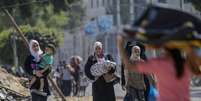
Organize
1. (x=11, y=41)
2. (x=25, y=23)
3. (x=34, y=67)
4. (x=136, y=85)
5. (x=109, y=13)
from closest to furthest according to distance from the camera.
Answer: (x=136, y=85)
(x=34, y=67)
(x=11, y=41)
(x=25, y=23)
(x=109, y=13)

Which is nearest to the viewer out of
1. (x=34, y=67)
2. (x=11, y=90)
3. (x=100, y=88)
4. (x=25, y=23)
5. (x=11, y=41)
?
(x=100, y=88)

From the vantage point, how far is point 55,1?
39.6 m

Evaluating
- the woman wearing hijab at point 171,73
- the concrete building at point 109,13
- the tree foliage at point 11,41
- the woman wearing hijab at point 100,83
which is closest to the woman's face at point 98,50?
the woman wearing hijab at point 100,83

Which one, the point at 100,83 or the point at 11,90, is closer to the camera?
the point at 100,83

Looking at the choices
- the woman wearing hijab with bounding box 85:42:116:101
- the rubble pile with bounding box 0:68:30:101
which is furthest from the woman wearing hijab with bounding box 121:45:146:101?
the rubble pile with bounding box 0:68:30:101

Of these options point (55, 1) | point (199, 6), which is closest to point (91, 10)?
point (55, 1)

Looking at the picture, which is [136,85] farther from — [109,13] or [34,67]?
[109,13]

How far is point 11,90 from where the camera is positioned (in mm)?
16922

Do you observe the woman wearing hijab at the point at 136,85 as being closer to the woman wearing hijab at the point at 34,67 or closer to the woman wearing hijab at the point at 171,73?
the woman wearing hijab at the point at 34,67

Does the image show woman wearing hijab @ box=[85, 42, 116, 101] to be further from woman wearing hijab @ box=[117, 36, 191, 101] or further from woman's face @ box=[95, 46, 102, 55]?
woman wearing hijab @ box=[117, 36, 191, 101]

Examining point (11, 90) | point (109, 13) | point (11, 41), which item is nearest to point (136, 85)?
point (11, 90)

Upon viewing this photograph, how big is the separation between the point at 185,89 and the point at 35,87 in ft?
22.2

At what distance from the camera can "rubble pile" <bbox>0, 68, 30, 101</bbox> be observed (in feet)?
53.9

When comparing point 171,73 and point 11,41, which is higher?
point 171,73
